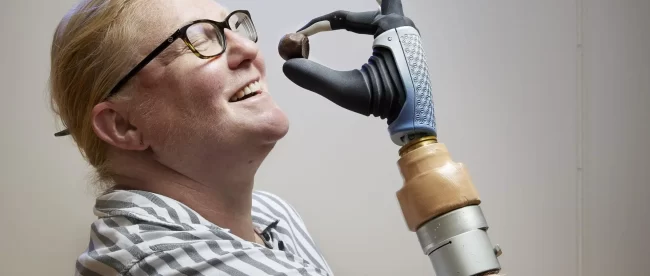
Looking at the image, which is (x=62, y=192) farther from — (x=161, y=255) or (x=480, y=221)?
(x=480, y=221)

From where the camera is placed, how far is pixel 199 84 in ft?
2.76

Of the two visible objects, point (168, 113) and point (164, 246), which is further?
point (168, 113)

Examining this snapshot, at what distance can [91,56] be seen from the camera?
86 centimetres

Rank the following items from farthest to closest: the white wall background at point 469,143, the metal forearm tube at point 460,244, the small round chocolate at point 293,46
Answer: the white wall background at point 469,143, the small round chocolate at point 293,46, the metal forearm tube at point 460,244

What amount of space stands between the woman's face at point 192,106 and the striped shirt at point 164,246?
0.27 ft

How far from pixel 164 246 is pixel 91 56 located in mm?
297

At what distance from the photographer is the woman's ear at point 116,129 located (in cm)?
87

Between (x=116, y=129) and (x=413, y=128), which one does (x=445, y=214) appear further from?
(x=116, y=129)

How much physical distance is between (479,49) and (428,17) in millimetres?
146

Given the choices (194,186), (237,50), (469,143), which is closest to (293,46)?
(237,50)

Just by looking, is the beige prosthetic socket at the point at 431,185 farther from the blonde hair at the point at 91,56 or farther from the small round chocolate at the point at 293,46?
the blonde hair at the point at 91,56

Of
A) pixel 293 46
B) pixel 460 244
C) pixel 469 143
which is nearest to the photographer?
pixel 460 244

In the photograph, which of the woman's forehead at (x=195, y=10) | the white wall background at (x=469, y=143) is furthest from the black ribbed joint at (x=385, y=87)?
the white wall background at (x=469, y=143)

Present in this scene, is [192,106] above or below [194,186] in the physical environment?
above
